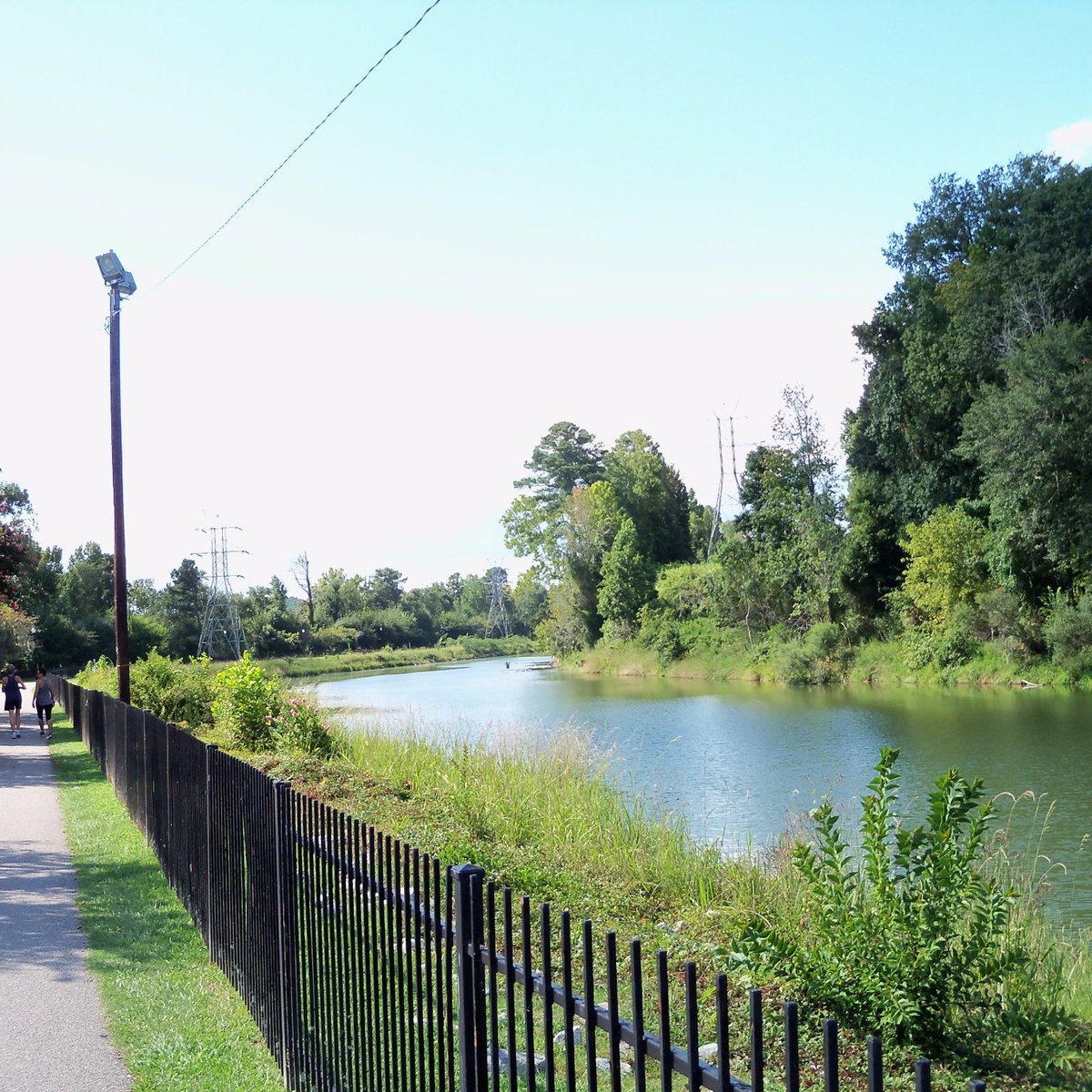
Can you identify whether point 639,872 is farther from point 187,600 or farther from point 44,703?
point 187,600

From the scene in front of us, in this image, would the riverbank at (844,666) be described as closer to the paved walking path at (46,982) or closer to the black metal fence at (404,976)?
the paved walking path at (46,982)

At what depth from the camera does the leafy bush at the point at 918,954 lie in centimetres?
575

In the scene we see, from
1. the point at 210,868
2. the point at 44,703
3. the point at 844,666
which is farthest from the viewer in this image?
the point at 844,666

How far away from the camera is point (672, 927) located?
311 inches

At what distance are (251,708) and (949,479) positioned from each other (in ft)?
112

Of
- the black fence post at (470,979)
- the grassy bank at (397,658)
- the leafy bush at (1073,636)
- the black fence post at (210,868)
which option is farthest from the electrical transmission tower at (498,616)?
the black fence post at (470,979)

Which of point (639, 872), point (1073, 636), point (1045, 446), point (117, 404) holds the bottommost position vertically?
point (639, 872)

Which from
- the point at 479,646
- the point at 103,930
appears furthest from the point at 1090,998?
the point at 479,646

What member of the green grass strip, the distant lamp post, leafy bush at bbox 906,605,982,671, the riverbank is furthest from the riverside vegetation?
leafy bush at bbox 906,605,982,671

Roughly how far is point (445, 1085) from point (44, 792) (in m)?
13.7

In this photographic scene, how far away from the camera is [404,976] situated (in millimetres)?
4625

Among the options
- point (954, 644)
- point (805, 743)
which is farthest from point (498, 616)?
point (805, 743)

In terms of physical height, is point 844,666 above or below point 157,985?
below

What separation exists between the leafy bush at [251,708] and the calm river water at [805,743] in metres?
2.64
